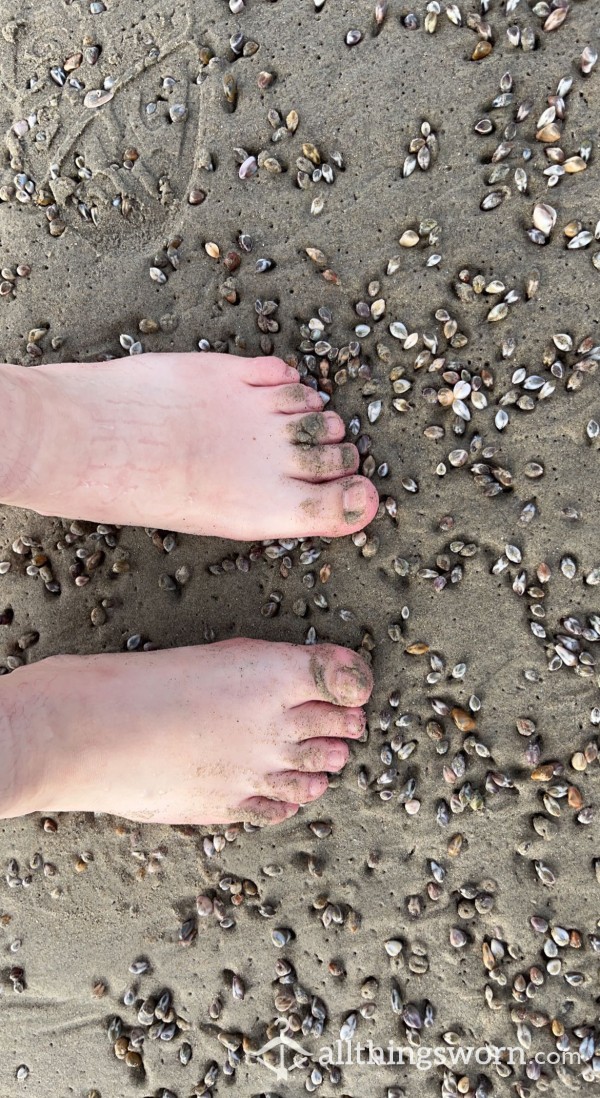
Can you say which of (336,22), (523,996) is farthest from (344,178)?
(523,996)

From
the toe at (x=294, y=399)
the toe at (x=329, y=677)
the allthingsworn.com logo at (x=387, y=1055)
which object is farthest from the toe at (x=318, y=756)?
the toe at (x=294, y=399)

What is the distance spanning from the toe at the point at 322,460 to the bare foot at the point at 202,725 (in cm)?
48

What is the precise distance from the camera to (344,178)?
202 cm

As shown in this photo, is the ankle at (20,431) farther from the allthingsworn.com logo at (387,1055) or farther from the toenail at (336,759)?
the allthingsworn.com logo at (387,1055)

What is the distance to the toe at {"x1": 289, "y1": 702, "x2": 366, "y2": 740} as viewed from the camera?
6.47 ft

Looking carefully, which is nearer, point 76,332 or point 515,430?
point 515,430

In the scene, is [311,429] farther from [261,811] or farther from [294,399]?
[261,811]

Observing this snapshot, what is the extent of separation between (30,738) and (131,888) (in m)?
0.61

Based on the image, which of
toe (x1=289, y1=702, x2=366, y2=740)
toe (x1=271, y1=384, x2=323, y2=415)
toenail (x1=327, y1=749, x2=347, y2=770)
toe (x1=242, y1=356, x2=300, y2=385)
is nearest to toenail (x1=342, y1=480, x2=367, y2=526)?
toe (x1=271, y1=384, x2=323, y2=415)

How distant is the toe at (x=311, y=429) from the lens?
6.40ft

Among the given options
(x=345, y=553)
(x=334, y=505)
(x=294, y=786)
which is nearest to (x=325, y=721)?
(x=294, y=786)

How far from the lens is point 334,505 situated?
1933 millimetres

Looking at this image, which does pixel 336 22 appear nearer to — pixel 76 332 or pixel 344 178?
pixel 344 178

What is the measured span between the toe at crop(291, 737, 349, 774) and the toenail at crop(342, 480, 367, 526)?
0.62m
